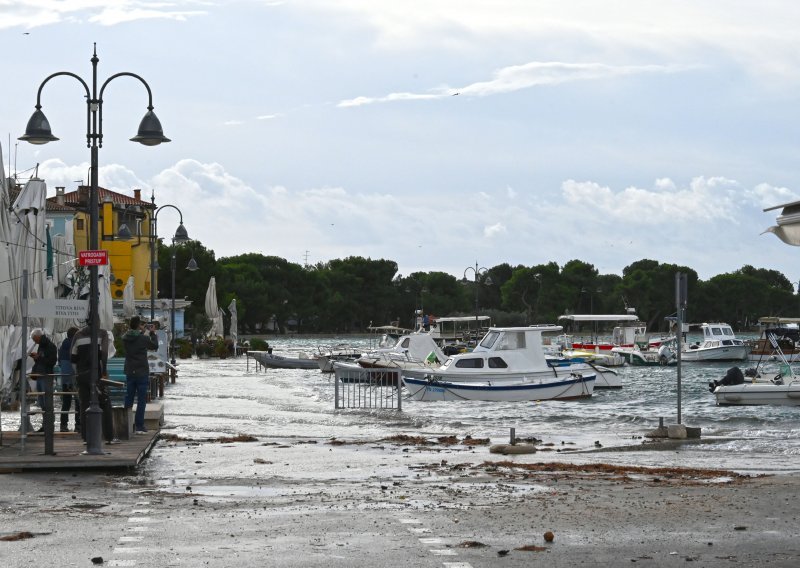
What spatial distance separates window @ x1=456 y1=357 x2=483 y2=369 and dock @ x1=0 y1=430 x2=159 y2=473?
90.4ft

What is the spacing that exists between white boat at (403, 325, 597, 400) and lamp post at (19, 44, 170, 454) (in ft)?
81.9

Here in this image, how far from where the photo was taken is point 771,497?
563 inches

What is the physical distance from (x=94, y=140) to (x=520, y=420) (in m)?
18.7

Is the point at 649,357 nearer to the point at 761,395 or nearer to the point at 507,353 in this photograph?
the point at 507,353

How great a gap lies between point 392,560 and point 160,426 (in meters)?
15.3

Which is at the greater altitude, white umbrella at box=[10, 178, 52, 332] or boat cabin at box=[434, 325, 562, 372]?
white umbrella at box=[10, 178, 52, 332]

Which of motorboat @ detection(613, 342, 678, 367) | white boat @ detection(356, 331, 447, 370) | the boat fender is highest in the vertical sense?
white boat @ detection(356, 331, 447, 370)

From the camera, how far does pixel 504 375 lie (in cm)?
4681

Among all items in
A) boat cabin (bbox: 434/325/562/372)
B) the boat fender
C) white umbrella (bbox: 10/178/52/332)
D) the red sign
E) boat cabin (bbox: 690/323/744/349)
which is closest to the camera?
the red sign

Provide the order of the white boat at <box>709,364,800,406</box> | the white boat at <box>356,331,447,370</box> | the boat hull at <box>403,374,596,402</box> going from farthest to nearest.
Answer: the white boat at <box>356,331,447,370</box> → the white boat at <box>709,364,800,406</box> → the boat hull at <box>403,374,596,402</box>

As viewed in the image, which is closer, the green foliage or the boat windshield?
the boat windshield

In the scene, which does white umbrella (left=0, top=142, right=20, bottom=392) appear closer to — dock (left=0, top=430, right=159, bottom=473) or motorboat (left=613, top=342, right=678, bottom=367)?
dock (left=0, top=430, right=159, bottom=473)

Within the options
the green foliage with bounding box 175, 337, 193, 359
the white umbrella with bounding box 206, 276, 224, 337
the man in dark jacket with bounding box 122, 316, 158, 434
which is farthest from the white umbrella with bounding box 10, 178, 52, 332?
the white umbrella with bounding box 206, 276, 224, 337

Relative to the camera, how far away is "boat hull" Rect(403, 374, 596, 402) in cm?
4456
